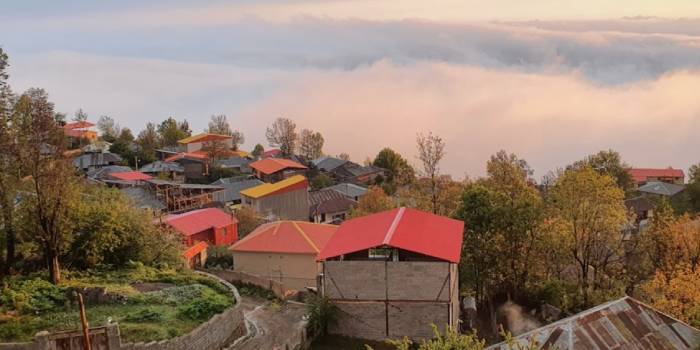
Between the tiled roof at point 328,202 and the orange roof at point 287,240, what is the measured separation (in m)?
21.4

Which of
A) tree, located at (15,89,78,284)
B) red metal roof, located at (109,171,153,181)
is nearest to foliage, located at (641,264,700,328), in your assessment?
tree, located at (15,89,78,284)

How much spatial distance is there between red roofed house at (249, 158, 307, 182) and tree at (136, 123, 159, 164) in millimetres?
16346

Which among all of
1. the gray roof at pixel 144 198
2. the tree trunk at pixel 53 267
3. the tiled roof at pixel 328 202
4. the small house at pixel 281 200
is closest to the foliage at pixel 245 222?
the small house at pixel 281 200

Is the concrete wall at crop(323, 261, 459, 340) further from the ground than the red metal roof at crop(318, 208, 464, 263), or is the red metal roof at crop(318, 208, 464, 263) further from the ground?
the red metal roof at crop(318, 208, 464, 263)

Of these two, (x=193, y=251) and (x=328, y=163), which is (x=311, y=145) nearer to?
(x=328, y=163)

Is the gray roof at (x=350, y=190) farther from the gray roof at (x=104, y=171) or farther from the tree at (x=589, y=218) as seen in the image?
the tree at (x=589, y=218)

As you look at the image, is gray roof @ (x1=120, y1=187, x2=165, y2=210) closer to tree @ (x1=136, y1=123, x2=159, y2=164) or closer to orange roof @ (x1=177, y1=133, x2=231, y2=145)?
tree @ (x1=136, y1=123, x2=159, y2=164)

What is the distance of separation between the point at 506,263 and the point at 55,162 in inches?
786

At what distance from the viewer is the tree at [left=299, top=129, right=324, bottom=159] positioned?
9356 centimetres

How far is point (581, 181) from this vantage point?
26.4 meters

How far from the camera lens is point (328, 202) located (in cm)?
5566

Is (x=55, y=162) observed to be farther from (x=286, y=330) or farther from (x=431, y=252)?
(x=431, y=252)

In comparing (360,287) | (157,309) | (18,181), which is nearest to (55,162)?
(18,181)

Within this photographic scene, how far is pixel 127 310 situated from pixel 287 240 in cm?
1239
